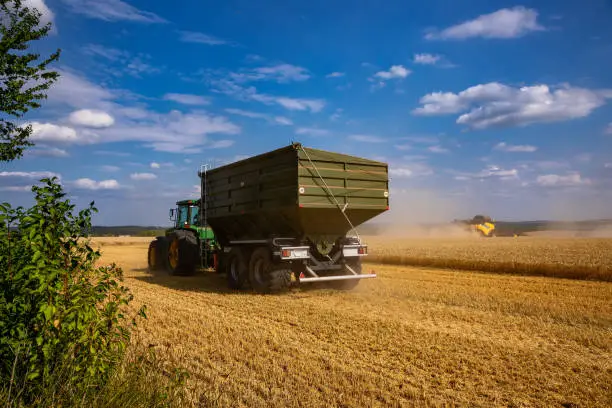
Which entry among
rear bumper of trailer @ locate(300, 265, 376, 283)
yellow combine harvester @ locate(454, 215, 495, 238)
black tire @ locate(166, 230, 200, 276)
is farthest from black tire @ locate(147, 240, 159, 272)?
yellow combine harvester @ locate(454, 215, 495, 238)

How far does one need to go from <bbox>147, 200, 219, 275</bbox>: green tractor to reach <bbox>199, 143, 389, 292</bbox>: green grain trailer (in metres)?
2.33

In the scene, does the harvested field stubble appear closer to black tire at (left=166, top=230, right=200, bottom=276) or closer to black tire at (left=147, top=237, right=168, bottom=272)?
black tire at (left=166, top=230, right=200, bottom=276)

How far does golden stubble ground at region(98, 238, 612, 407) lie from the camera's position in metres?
4.71

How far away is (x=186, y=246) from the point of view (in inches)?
569

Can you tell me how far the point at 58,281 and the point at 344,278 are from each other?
779 centimetres

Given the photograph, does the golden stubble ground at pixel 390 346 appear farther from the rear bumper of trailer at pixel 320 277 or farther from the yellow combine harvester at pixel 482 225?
the yellow combine harvester at pixel 482 225

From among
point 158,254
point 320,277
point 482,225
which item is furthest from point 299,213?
point 482,225

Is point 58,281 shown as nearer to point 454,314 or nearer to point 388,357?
point 388,357

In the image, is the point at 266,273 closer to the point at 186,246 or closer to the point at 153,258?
the point at 186,246

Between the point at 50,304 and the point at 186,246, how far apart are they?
11.1 metres

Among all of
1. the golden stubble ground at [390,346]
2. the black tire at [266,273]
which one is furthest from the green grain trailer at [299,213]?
the golden stubble ground at [390,346]

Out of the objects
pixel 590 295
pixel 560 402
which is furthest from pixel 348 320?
pixel 590 295

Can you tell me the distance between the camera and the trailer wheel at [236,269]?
456 inches

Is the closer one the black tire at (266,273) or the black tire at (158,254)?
the black tire at (266,273)
